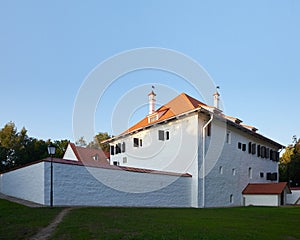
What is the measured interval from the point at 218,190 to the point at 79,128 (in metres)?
11.3

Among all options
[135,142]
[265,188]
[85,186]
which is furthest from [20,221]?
[265,188]

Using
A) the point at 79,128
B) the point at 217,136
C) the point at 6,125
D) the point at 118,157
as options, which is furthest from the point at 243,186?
the point at 6,125

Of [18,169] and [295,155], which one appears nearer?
[18,169]

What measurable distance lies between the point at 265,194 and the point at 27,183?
17.9 metres

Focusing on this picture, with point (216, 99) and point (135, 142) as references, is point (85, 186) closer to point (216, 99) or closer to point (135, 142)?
point (135, 142)

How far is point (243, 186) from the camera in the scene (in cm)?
2609

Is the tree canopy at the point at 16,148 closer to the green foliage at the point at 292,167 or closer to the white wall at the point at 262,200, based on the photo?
the white wall at the point at 262,200

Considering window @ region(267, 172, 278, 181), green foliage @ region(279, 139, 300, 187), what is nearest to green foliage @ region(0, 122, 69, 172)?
window @ region(267, 172, 278, 181)

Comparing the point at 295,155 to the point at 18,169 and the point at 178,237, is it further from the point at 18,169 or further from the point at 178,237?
the point at 178,237

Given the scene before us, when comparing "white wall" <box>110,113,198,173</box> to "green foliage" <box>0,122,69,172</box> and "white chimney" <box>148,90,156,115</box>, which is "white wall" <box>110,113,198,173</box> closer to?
"white chimney" <box>148,90,156,115</box>

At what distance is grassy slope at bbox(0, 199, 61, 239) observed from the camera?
7.68m

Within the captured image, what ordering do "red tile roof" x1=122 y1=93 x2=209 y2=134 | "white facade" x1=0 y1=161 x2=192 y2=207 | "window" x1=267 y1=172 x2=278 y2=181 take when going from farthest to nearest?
"window" x1=267 y1=172 x2=278 y2=181
"red tile roof" x1=122 y1=93 x2=209 y2=134
"white facade" x1=0 y1=161 x2=192 y2=207

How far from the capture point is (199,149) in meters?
21.3

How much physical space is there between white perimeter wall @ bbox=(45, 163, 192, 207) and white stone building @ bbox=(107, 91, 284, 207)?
1.60 meters
